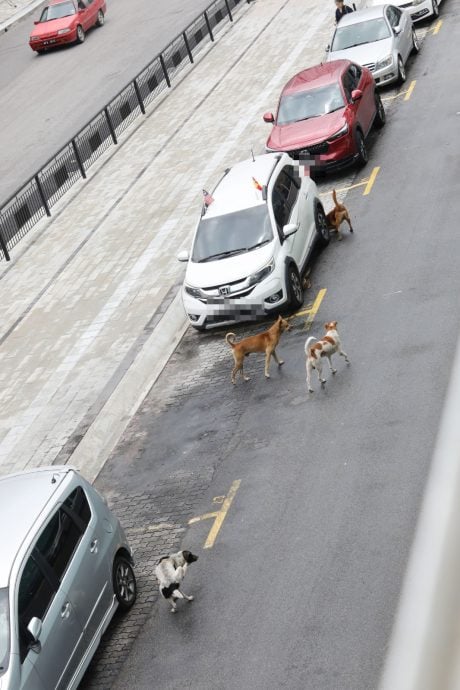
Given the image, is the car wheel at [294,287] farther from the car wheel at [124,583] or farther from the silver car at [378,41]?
the silver car at [378,41]

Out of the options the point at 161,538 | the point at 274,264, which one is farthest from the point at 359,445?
the point at 274,264

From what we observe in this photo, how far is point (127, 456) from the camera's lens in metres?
14.3

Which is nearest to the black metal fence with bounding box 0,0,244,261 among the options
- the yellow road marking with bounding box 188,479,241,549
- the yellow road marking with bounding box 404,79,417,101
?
the yellow road marking with bounding box 404,79,417,101

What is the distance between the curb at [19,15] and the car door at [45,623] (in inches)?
1617

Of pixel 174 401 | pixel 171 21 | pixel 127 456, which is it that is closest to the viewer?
pixel 127 456

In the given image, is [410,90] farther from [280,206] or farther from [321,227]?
[280,206]

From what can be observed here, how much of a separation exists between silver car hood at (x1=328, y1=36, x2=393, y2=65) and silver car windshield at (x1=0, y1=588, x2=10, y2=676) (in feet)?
62.9

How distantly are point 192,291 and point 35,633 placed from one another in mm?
8196

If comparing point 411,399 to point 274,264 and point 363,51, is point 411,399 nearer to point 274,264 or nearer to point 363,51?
point 274,264

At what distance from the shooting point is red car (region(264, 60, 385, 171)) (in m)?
21.3

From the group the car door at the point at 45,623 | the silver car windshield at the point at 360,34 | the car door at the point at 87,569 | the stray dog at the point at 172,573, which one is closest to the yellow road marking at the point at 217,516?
the stray dog at the point at 172,573

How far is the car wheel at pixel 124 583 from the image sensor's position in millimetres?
10930

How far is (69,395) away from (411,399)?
563cm

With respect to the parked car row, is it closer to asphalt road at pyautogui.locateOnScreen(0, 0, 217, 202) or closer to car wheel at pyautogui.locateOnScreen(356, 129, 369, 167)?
car wheel at pyautogui.locateOnScreen(356, 129, 369, 167)
